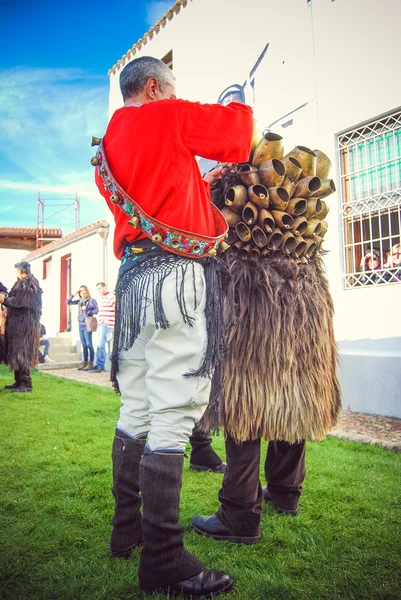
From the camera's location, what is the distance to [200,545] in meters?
2.03

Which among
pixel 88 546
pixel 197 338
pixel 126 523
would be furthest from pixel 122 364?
pixel 88 546

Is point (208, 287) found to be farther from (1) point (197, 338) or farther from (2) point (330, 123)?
(2) point (330, 123)

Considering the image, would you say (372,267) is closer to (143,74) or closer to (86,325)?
Result: (143,74)

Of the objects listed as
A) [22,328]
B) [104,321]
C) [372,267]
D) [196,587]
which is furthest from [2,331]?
[196,587]

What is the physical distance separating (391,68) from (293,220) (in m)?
4.27

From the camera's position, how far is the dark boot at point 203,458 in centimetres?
316

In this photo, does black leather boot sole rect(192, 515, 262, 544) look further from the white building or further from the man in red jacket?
the white building

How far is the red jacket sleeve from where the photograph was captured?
1816 mm

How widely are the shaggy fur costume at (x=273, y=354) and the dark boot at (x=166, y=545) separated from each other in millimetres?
464

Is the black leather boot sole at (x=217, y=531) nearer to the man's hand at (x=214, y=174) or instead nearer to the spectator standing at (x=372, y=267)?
the man's hand at (x=214, y=174)

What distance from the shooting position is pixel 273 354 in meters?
2.13

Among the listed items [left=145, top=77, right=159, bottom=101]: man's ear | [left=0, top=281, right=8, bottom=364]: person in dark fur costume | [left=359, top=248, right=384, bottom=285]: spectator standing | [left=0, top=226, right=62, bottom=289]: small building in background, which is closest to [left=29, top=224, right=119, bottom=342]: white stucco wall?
[left=0, top=226, right=62, bottom=289]: small building in background

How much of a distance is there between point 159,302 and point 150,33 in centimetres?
1044

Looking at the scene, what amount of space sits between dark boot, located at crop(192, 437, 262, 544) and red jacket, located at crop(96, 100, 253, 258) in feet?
3.46
